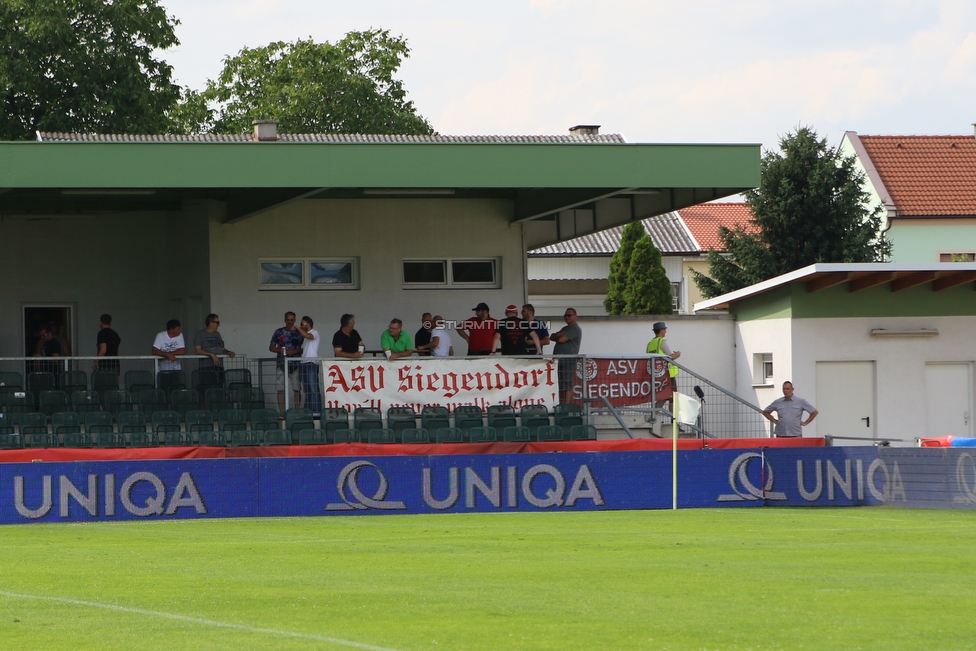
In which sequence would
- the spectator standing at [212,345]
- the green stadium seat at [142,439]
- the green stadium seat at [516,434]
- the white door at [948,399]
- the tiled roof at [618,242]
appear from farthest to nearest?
the tiled roof at [618,242]
the white door at [948,399]
the spectator standing at [212,345]
the green stadium seat at [516,434]
the green stadium seat at [142,439]

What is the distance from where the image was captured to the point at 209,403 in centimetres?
2255

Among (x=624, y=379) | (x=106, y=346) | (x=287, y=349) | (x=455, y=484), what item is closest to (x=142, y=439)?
(x=287, y=349)

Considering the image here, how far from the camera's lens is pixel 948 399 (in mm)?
28656

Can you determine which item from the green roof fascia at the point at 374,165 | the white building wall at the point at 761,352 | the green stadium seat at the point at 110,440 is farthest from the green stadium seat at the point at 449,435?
the white building wall at the point at 761,352

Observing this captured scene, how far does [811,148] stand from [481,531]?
27.3 metres

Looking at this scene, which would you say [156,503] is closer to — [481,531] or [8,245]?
[481,531]

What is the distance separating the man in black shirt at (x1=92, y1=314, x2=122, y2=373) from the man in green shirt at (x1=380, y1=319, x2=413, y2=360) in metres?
4.69

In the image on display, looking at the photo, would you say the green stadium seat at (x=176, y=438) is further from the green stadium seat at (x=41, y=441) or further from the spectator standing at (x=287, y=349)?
→ the spectator standing at (x=287, y=349)

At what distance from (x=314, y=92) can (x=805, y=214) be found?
1927 cm

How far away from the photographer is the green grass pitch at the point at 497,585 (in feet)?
30.5

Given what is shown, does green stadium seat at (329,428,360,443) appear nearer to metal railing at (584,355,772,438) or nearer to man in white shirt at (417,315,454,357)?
man in white shirt at (417,315,454,357)

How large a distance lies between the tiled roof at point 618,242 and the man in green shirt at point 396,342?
3124 centimetres

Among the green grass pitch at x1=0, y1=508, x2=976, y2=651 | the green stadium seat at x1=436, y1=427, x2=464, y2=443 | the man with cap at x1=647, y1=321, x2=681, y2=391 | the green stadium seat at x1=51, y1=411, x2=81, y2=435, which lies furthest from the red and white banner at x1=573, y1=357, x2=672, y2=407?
the green stadium seat at x1=51, y1=411, x2=81, y2=435

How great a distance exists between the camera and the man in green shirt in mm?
23578
